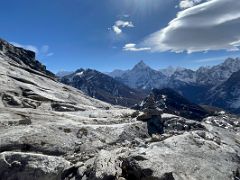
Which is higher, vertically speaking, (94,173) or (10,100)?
(10,100)

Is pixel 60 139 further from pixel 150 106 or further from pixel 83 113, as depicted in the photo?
pixel 150 106

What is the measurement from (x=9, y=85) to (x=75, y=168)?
54022mm

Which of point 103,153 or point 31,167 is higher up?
point 103,153

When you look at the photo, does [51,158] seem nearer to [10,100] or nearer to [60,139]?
[60,139]

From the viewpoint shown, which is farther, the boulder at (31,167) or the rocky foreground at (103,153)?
the boulder at (31,167)

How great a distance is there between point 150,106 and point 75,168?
42816mm

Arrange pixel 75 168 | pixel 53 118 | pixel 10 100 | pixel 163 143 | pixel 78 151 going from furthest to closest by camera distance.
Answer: pixel 10 100 → pixel 53 118 → pixel 78 151 → pixel 163 143 → pixel 75 168

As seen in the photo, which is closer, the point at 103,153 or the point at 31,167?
the point at 31,167

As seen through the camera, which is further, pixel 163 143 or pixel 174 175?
pixel 163 143

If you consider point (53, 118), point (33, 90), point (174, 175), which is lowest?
point (174, 175)

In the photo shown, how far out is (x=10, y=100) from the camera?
64500 mm

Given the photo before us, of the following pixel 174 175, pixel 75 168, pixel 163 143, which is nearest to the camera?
pixel 174 175

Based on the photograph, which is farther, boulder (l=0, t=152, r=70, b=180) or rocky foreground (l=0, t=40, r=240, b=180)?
boulder (l=0, t=152, r=70, b=180)

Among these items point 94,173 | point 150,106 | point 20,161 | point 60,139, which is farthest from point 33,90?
point 94,173
